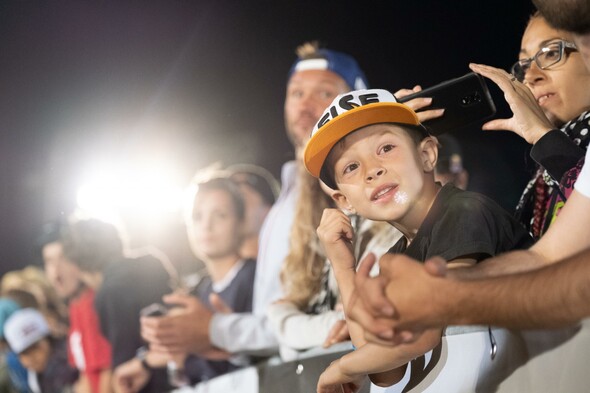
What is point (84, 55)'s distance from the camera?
315cm

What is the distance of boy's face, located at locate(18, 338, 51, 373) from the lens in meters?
3.28

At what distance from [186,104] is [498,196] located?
1438mm

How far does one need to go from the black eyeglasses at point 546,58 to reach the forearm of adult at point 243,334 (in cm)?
130

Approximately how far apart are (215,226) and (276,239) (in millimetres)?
347

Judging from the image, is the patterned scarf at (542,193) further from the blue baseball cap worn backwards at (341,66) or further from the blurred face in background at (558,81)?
the blue baseball cap worn backwards at (341,66)

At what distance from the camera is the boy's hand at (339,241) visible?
1.54 metres

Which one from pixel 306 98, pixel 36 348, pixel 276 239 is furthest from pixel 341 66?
pixel 36 348

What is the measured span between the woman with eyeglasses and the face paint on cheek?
31 centimetres

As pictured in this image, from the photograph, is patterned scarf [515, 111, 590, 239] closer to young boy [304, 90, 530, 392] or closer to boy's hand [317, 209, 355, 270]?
young boy [304, 90, 530, 392]

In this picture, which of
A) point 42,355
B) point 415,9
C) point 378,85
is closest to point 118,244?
point 42,355

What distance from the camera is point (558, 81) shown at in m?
1.67

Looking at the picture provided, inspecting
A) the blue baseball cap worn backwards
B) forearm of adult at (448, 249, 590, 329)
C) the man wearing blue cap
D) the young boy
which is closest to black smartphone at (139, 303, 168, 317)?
the man wearing blue cap

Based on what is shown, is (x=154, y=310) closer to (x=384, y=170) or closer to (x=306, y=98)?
(x=306, y=98)

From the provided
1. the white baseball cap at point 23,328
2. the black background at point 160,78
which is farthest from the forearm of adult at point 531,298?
the white baseball cap at point 23,328
